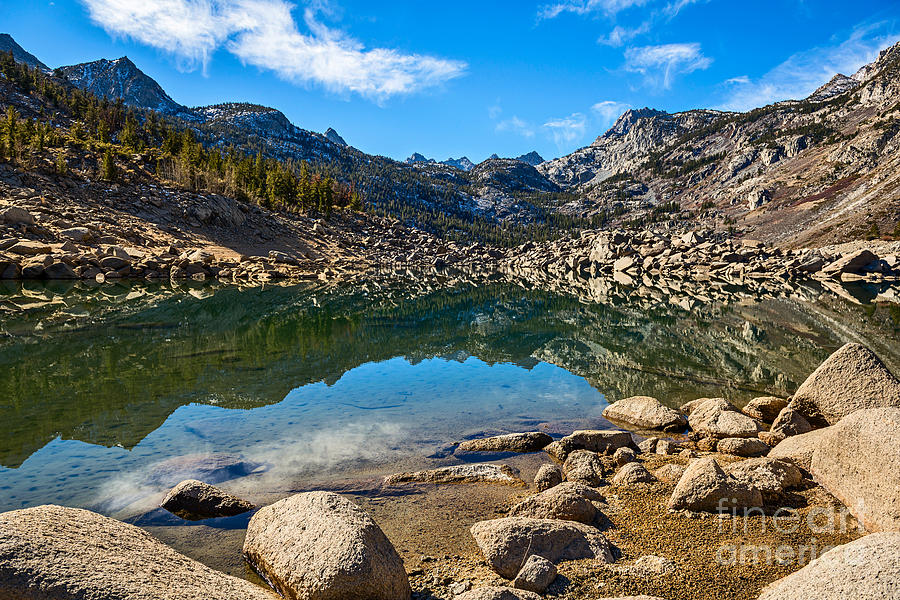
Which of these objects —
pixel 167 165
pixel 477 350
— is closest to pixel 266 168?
pixel 167 165

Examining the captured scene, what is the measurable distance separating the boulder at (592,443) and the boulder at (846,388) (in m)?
4.94

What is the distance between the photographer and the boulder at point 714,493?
752cm

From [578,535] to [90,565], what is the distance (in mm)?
6014

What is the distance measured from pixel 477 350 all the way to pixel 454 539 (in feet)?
57.4

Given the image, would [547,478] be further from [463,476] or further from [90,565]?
[90,565]

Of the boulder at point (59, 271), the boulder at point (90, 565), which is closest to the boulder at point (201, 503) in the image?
the boulder at point (90, 565)

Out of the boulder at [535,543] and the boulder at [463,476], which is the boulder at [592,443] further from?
the boulder at [535,543]

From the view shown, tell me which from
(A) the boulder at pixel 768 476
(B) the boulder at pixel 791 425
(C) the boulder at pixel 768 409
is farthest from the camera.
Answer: (C) the boulder at pixel 768 409

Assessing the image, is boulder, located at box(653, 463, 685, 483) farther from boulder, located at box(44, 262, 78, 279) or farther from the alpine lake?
boulder, located at box(44, 262, 78, 279)

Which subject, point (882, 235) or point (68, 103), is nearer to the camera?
point (882, 235)

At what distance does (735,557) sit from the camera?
6.25 meters

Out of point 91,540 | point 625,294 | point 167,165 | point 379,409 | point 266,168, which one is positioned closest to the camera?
point 91,540

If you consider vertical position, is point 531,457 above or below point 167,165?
below

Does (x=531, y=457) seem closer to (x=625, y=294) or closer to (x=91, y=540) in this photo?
(x=91, y=540)
